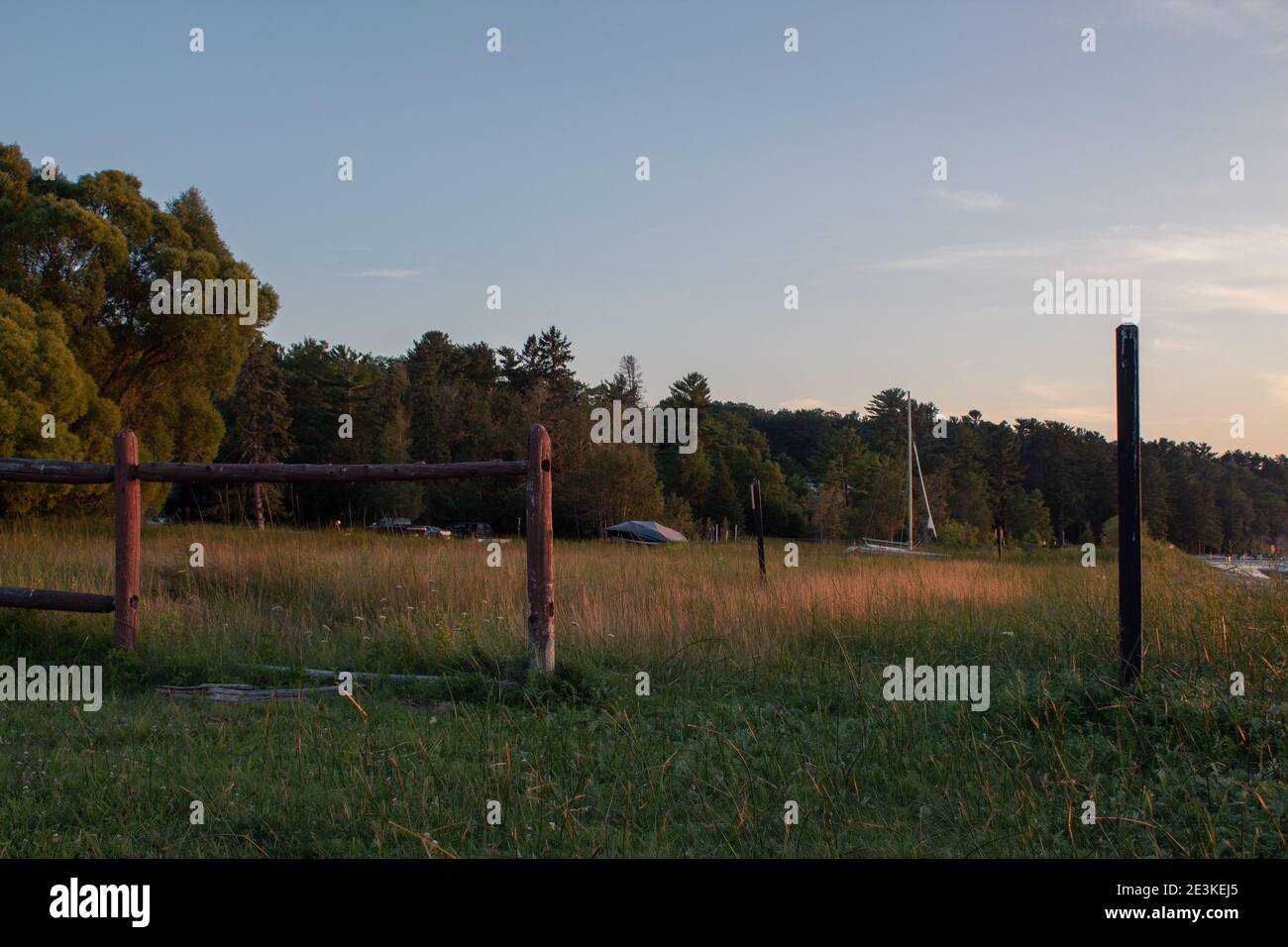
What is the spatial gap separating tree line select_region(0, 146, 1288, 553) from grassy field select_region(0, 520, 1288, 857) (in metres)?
2.66

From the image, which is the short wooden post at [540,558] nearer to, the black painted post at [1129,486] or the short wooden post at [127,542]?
the short wooden post at [127,542]

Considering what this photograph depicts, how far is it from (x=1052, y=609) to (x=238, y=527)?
9966 millimetres

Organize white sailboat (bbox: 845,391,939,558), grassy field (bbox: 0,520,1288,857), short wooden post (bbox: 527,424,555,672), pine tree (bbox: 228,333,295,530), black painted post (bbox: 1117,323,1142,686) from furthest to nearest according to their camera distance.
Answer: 1. pine tree (bbox: 228,333,295,530)
2. white sailboat (bbox: 845,391,939,558)
3. short wooden post (bbox: 527,424,555,672)
4. black painted post (bbox: 1117,323,1142,686)
5. grassy field (bbox: 0,520,1288,857)

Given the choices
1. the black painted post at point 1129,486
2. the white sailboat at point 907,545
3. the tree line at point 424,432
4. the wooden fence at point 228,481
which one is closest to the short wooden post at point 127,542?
the wooden fence at point 228,481

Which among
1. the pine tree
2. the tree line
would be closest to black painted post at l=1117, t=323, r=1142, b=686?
the tree line

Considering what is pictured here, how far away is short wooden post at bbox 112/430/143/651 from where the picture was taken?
23.0 ft

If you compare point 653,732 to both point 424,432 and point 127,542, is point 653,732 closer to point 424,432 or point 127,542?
point 127,542

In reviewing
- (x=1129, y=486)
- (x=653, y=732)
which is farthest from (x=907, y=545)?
(x=653, y=732)

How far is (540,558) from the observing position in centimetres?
643

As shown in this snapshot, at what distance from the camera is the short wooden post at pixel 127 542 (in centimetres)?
702

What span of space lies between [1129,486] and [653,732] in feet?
9.43

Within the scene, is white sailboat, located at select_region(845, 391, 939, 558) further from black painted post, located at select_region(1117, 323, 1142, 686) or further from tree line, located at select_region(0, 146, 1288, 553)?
black painted post, located at select_region(1117, 323, 1142, 686)

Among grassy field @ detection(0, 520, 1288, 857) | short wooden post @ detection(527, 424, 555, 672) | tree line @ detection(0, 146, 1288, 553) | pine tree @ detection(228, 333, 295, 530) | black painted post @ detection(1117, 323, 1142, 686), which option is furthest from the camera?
pine tree @ detection(228, 333, 295, 530)
